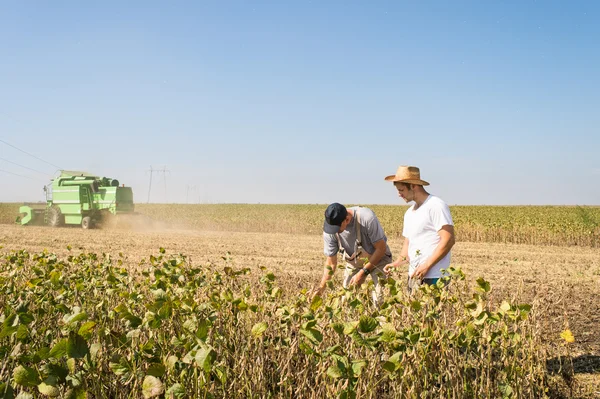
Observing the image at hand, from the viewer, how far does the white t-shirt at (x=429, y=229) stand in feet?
15.1

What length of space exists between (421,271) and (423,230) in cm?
38

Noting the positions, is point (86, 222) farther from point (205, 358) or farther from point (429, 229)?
point (205, 358)

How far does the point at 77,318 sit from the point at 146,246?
1520 centimetres

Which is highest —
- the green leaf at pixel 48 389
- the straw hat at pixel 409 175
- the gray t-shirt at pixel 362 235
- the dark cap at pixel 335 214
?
the straw hat at pixel 409 175

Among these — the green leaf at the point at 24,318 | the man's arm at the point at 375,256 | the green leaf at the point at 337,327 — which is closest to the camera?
the green leaf at the point at 337,327

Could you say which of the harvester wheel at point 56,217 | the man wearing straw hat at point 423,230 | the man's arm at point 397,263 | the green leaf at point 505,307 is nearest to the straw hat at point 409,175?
the man wearing straw hat at point 423,230

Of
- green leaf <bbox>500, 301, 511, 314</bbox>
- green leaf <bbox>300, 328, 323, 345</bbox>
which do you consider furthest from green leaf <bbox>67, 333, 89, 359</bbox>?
green leaf <bbox>500, 301, 511, 314</bbox>

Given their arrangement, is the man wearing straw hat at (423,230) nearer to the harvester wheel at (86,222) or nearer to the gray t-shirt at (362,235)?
the gray t-shirt at (362,235)

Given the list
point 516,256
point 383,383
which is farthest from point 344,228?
point 516,256

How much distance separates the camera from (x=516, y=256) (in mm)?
15695

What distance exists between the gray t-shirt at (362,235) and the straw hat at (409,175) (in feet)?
1.61

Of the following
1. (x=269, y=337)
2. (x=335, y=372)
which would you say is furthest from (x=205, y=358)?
(x=269, y=337)

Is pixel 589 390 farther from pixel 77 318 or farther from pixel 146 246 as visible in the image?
pixel 146 246

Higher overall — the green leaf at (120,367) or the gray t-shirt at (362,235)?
the gray t-shirt at (362,235)
